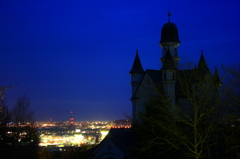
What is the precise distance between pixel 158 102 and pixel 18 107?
98.5 ft

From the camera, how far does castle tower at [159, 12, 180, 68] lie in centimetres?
5066

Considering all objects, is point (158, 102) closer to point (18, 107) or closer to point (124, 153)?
point (124, 153)

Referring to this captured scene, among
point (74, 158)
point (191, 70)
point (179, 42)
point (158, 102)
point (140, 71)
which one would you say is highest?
point (179, 42)

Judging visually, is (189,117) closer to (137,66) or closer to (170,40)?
(137,66)

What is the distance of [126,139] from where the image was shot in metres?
35.5

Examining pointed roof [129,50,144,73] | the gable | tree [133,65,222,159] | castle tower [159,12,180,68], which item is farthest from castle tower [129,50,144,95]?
tree [133,65,222,159]

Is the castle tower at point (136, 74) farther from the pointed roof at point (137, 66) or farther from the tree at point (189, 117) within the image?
the tree at point (189, 117)

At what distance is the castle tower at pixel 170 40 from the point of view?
50.7 m

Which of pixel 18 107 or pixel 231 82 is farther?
pixel 18 107

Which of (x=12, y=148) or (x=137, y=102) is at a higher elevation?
(x=137, y=102)

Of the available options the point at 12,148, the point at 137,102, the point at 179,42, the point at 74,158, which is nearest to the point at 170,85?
the point at 137,102

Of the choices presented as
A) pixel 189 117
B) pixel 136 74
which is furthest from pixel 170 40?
pixel 189 117

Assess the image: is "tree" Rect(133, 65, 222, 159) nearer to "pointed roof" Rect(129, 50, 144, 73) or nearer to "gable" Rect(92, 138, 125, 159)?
"gable" Rect(92, 138, 125, 159)

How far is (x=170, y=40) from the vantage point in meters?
50.6
